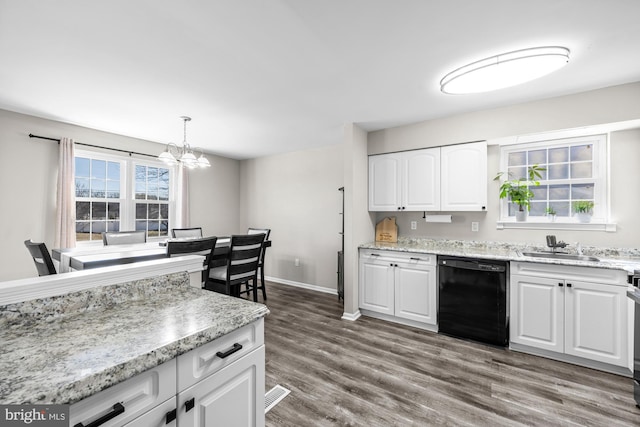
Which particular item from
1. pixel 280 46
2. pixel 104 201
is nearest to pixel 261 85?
pixel 280 46

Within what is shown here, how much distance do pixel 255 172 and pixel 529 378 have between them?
16.3 feet

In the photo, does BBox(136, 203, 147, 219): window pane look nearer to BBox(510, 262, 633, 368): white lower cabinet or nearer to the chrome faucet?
BBox(510, 262, 633, 368): white lower cabinet

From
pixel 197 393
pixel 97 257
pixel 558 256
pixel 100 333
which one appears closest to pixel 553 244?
pixel 558 256

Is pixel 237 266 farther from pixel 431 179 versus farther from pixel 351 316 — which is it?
pixel 431 179

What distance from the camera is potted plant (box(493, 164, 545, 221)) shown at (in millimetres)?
2928

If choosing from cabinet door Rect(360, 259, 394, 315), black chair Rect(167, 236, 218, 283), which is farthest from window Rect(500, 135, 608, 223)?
black chair Rect(167, 236, 218, 283)

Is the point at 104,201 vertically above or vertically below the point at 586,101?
below

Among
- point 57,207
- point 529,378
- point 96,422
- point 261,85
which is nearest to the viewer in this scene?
point 96,422

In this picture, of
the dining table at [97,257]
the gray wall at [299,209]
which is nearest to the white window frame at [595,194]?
the gray wall at [299,209]

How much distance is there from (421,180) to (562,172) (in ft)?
4.74

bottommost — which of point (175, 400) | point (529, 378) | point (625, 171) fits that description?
point (529, 378)

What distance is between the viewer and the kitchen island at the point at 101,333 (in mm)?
668

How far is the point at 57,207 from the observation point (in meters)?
3.26

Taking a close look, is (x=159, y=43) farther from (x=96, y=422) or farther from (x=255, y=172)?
(x=255, y=172)
